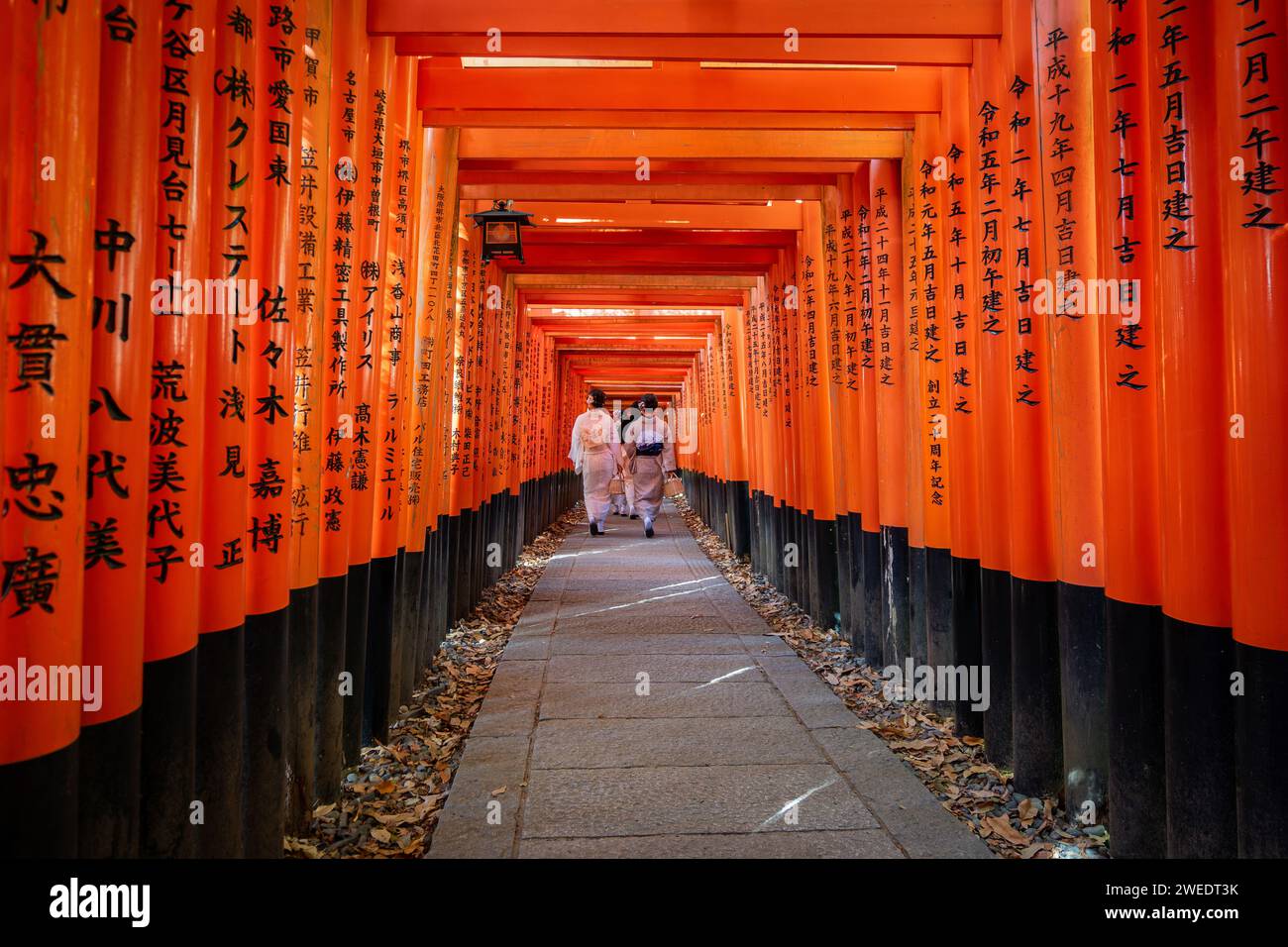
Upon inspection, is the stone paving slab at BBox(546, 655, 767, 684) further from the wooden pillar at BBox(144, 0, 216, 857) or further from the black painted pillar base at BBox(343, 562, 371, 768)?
the wooden pillar at BBox(144, 0, 216, 857)

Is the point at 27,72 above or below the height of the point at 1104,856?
above

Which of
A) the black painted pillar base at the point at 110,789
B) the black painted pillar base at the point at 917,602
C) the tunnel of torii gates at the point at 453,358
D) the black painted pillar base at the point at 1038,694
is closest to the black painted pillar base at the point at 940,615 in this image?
the tunnel of torii gates at the point at 453,358

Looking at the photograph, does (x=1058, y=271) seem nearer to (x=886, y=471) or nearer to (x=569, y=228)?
(x=886, y=471)

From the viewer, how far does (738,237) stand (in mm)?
7492

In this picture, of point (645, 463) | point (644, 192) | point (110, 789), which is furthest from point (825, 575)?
point (645, 463)

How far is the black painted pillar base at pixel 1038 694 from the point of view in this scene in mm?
3072

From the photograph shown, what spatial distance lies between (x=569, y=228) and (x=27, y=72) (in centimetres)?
601

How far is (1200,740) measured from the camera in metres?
2.17

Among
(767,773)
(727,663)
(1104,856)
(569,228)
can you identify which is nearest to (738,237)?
(569,228)

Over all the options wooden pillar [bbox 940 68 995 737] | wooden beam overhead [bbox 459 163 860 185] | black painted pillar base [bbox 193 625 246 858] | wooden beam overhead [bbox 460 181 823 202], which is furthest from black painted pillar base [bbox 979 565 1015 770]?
wooden beam overhead [bbox 460 181 823 202]

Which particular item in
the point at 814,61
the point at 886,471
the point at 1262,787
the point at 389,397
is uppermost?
the point at 814,61

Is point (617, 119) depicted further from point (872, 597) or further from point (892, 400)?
point (872, 597)

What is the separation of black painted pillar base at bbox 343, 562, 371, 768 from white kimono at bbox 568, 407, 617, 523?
835cm

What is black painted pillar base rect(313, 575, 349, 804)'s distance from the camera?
3088 mm
